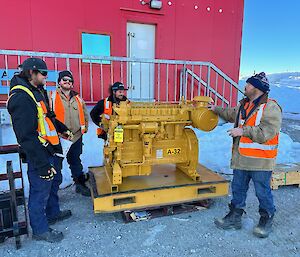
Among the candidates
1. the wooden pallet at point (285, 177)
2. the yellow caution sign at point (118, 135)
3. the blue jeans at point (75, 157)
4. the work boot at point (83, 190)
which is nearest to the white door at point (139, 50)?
the blue jeans at point (75, 157)

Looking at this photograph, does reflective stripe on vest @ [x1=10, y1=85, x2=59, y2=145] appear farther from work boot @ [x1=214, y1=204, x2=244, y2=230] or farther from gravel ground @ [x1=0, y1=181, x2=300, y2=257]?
work boot @ [x1=214, y1=204, x2=244, y2=230]

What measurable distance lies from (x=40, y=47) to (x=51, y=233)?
15.2ft

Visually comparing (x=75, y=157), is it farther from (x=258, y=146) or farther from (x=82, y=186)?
(x=258, y=146)

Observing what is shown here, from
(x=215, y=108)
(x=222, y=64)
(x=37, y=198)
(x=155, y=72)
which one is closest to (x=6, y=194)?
(x=37, y=198)

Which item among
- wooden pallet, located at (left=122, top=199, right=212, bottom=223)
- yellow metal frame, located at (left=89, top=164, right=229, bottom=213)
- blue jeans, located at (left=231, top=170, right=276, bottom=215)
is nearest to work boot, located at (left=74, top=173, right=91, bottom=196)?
yellow metal frame, located at (left=89, top=164, right=229, bottom=213)

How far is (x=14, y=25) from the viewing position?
18.9ft

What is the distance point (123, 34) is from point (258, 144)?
16.5 feet

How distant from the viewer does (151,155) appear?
137 inches

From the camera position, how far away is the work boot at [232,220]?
3.15 meters

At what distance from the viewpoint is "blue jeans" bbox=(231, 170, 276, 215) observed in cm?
296

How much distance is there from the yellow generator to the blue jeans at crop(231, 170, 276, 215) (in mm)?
453

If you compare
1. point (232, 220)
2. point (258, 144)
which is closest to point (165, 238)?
point (232, 220)

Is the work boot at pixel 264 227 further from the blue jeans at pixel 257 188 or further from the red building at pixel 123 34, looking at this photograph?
the red building at pixel 123 34

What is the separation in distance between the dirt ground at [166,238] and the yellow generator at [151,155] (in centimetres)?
24
